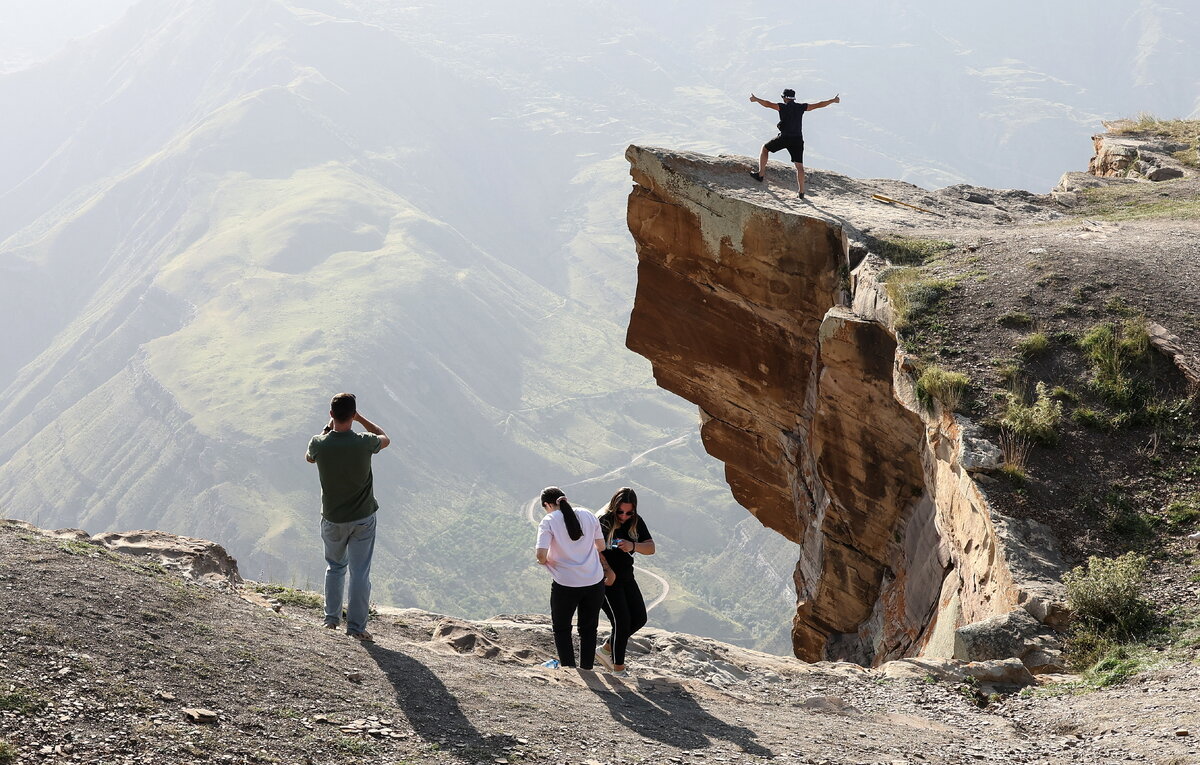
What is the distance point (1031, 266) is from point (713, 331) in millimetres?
8173

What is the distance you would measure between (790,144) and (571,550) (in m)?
13.9

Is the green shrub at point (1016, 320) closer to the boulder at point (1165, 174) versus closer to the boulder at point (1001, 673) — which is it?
the boulder at point (1001, 673)

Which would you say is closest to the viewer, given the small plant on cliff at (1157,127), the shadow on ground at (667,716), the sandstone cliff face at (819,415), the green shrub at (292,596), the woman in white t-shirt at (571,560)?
the shadow on ground at (667,716)

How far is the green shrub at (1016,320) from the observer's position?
55.9 ft

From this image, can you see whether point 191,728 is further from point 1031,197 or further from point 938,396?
point 1031,197

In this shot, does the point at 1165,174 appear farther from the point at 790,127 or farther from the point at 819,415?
the point at 819,415

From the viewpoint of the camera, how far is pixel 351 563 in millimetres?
11188

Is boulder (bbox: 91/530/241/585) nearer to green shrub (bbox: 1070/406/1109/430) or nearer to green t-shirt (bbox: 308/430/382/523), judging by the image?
green t-shirt (bbox: 308/430/382/523)

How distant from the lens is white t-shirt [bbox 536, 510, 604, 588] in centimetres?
1053

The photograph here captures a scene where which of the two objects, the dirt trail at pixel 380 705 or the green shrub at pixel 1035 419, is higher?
the green shrub at pixel 1035 419

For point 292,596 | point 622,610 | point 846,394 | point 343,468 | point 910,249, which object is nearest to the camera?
point 343,468

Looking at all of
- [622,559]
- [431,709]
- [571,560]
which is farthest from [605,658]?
[431,709]

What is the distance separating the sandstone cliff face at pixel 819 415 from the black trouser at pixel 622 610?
4.84 m

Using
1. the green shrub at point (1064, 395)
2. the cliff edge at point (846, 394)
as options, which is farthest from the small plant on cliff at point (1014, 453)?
the green shrub at point (1064, 395)
